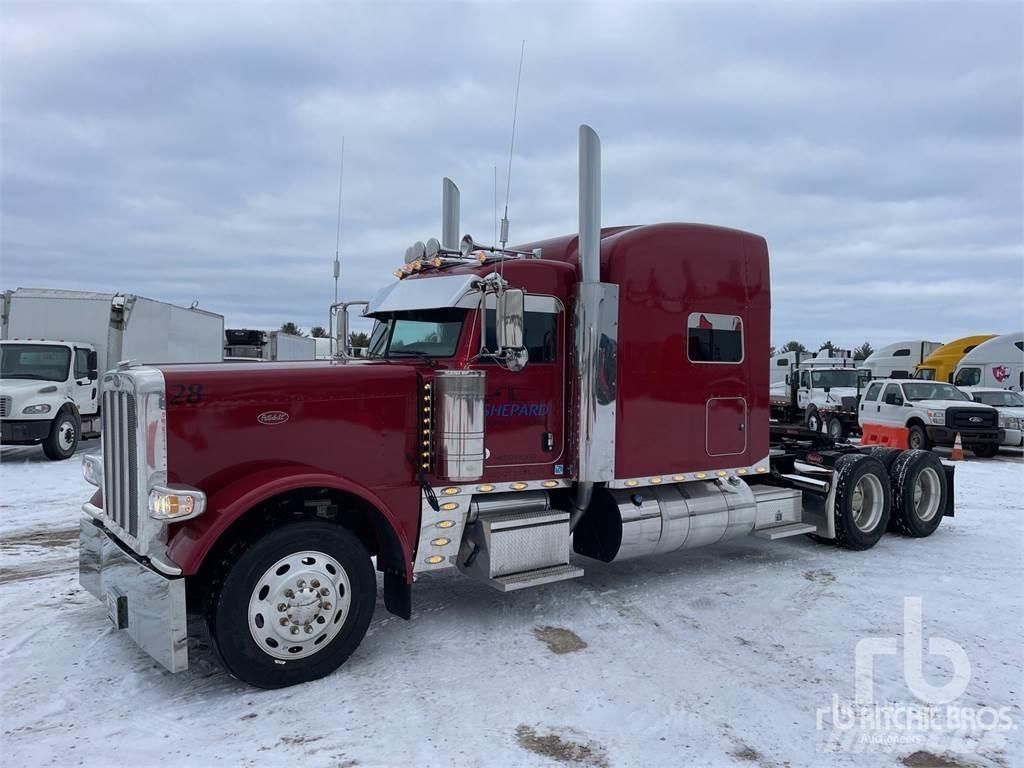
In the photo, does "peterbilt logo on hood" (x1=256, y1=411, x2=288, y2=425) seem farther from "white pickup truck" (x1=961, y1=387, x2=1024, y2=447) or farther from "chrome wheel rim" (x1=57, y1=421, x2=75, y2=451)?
"white pickup truck" (x1=961, y1=387, x2=1024, y2=447)

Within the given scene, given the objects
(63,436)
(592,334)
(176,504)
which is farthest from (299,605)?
(63,436)

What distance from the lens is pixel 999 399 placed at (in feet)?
65.5

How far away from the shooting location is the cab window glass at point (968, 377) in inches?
966

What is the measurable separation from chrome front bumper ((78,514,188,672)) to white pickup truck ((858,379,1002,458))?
1786 centimetres

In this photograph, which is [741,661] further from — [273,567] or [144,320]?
[144,320]

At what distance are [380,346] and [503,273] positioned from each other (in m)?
1.28

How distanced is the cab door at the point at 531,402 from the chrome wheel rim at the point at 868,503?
4.29m

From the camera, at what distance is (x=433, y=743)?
3.93 m

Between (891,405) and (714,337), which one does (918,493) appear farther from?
(891,405)

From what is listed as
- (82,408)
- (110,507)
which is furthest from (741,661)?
(82,408)

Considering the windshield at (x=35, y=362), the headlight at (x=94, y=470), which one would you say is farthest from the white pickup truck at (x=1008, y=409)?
the windshield at (x=35, y=362)

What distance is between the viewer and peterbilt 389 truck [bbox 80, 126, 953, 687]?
4512mm

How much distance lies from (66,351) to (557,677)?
48.6ft

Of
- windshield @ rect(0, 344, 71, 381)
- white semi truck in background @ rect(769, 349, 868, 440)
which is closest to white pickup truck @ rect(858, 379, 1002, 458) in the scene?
white semi truck in background @ rect(769, 349, 868, 440)
